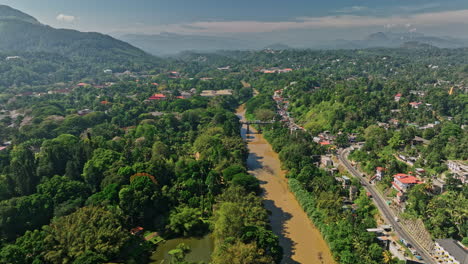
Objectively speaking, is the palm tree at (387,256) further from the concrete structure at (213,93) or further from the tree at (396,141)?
the concrete structure at (213,93)

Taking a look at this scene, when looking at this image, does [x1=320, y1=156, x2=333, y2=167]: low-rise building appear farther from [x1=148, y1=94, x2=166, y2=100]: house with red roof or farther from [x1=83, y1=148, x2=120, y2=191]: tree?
[x1=148, y1=94, x2=166, y2=100]: house with red roof

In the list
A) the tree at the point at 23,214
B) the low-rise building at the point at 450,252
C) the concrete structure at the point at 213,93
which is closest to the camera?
the low-rise building at the point at 450,252

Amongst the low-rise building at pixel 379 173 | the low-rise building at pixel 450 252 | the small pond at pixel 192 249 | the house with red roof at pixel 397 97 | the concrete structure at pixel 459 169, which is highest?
the house with red roof at pixel 397 97

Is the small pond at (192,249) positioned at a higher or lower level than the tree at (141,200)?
lower

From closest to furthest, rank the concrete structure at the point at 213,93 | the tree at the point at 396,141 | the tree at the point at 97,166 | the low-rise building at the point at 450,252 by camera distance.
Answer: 1. the low-rise building at the point at 450,252
2. the tree at the point at 97,166
3. the tree at the point at 396,141
4. the concrete structure at the point at 213,93

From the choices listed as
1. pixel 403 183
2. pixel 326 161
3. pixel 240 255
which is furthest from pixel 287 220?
pixel 326 161

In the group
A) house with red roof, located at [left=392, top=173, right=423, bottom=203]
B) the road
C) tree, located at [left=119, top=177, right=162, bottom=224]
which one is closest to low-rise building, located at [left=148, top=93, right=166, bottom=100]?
the road

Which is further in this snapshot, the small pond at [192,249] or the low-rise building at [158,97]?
the low-rise building at [158,97]

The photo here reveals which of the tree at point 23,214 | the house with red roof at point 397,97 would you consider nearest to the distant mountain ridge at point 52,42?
the house with red roof at point 397,97
